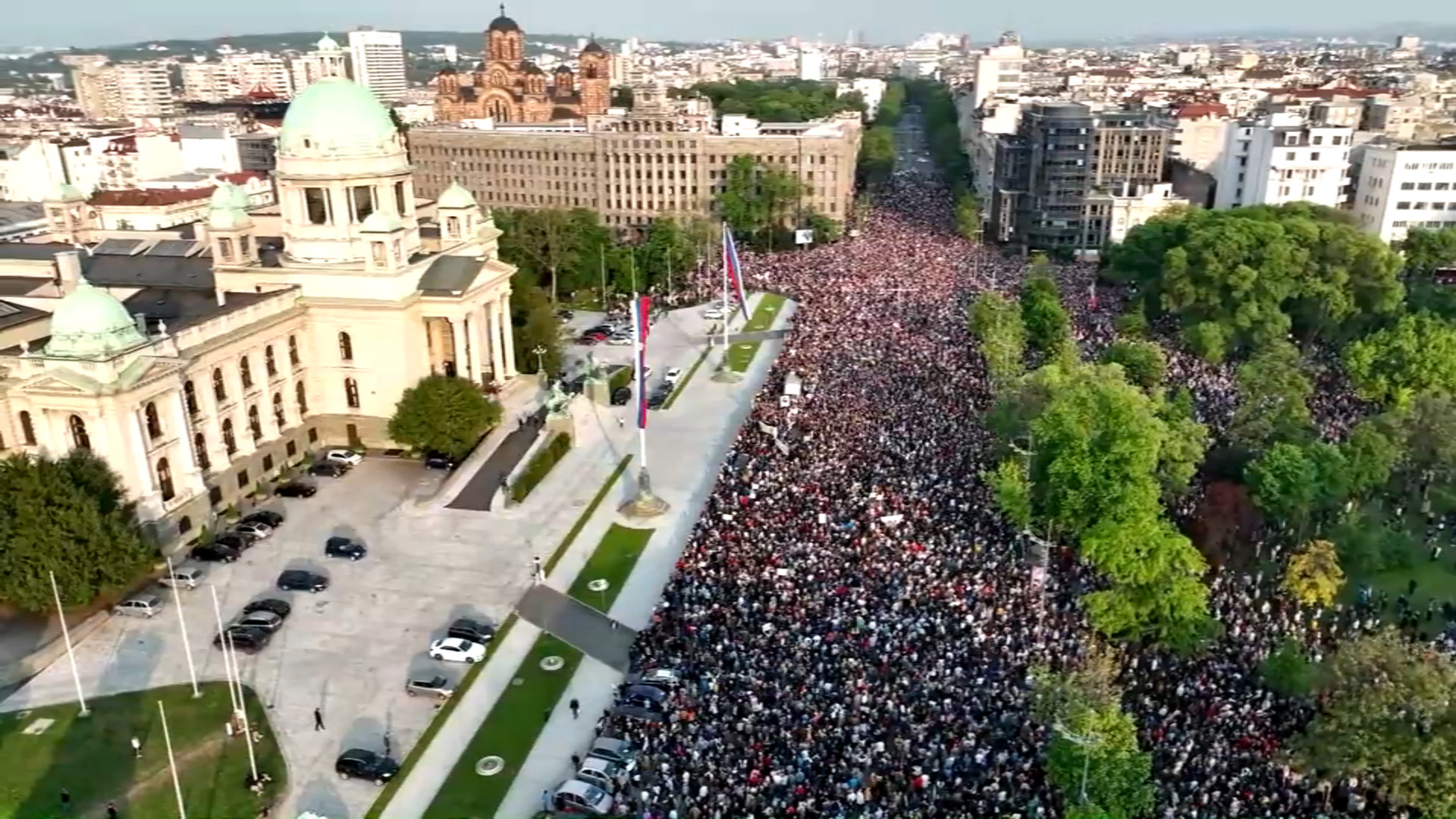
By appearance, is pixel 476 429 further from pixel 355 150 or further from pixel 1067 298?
pixel 1067 298

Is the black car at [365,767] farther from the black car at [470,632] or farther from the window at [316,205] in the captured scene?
the window at [316,205]

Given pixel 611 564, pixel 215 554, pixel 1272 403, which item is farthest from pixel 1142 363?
pixel 215 554

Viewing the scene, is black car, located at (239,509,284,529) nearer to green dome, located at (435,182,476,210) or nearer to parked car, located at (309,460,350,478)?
parked car, located at (309,460,350,478)

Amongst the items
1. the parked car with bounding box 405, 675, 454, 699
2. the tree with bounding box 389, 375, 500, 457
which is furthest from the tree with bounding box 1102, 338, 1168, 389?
the parked car with bounding box 405, 675, 454, 699

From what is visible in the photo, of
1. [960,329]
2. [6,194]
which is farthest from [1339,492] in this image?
[6,194]

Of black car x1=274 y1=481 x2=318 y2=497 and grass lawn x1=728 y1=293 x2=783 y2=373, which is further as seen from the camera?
grass lawn x1=728 y1=293 x2=783 y2=373

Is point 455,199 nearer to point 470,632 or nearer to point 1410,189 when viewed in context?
point 470,632
